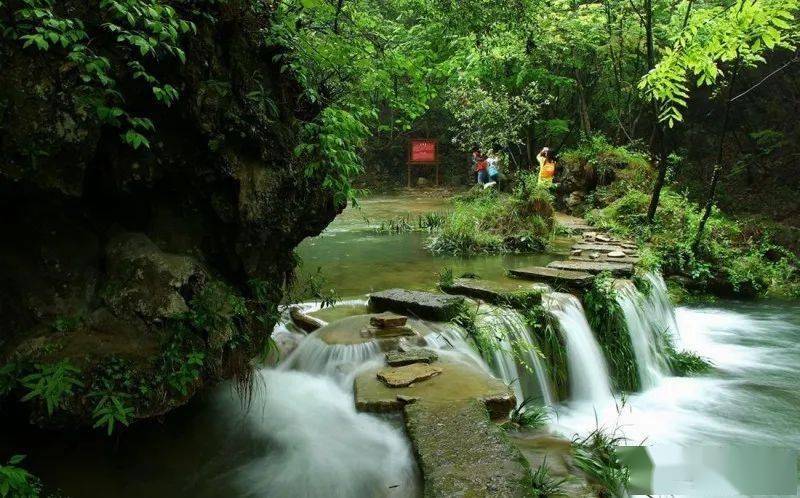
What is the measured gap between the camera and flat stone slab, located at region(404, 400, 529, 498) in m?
3.04

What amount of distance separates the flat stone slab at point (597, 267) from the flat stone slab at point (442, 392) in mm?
3880

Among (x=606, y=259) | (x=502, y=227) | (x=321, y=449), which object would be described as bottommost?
(x=321, y=449)

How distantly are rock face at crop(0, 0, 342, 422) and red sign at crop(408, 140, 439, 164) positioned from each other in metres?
21.3

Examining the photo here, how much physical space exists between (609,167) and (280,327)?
11.4m

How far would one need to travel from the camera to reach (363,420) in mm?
4172

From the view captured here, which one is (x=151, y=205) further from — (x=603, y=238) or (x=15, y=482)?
(x=603, y=238)

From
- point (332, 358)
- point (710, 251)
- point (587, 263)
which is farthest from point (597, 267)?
point (332, 358)

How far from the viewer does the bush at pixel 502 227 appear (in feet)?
34.7

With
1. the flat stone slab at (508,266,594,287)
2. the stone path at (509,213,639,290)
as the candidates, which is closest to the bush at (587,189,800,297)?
the stone path at (509,213,639,290)

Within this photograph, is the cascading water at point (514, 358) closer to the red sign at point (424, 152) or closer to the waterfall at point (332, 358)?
the waterfall at point (332, 358)

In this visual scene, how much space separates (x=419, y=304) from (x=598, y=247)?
17.9 feet

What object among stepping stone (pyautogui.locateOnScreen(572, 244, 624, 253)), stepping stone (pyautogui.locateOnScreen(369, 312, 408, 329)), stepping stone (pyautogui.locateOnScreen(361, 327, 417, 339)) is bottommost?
stepping stone (pyautogui.locateOnScreen(361, 327, 417, 339))

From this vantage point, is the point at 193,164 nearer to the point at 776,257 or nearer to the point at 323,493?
the point at 323,493

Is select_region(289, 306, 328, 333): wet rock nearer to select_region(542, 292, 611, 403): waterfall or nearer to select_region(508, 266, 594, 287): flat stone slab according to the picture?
select_region(542, 292, 611, 403): waterfall
